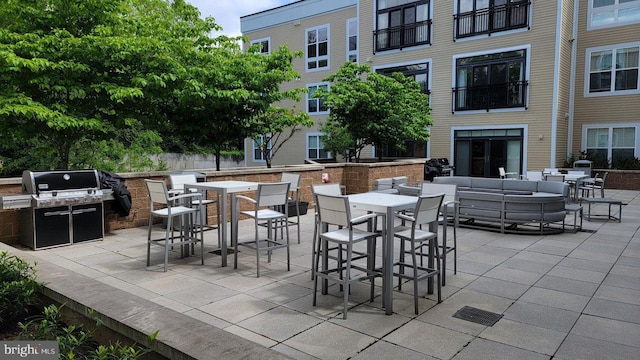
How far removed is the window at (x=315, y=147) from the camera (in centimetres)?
2252

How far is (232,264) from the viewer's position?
5578mm

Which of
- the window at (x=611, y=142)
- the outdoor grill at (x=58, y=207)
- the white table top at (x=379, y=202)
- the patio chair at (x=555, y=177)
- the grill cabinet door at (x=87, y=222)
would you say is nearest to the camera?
the white table top at (x=379, y=202)

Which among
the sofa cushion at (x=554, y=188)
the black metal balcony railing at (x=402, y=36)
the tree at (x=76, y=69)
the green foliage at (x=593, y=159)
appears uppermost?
the black metal balcony railing at (x=402, y=36)

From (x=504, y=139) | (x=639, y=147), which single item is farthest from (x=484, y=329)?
(x=639, y=147)

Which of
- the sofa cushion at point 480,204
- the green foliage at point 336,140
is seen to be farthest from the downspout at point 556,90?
the sofa cushion at point 480,204

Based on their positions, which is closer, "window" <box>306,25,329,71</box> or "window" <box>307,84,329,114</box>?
"window" <box>306,25,329,71</box>

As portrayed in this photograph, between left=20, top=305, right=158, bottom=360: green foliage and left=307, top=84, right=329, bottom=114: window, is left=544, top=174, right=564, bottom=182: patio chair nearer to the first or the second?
left=20, top=305, right=158, bottom=360: green foliage

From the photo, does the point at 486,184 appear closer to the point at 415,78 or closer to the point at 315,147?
the point at 415,78

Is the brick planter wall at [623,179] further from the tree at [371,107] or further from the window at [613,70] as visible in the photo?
the tree at [371,107]

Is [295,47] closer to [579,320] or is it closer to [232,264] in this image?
[232,264]

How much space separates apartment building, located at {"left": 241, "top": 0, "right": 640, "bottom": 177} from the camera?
1611cm

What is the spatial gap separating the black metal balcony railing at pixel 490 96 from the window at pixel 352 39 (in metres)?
5.52

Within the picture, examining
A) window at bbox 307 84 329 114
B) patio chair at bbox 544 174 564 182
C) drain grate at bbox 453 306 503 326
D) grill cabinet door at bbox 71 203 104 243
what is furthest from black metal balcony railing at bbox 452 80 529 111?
grill cabinet door at bbox 71 203 104 243

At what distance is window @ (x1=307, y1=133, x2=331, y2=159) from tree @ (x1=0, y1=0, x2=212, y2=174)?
1387cm
